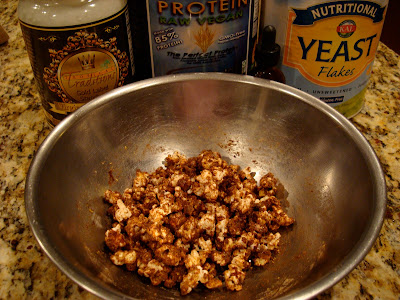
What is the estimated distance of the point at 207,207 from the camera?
30.7 inches

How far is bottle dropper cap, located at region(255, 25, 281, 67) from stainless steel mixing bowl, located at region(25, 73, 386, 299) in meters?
0.07

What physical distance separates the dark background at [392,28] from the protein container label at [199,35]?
4.08ft

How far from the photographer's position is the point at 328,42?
839 millimetres

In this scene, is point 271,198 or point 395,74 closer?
point 271,198

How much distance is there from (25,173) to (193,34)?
19.5 inches

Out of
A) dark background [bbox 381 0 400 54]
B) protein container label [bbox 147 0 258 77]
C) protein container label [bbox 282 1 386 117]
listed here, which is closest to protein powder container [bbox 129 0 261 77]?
protein container label [bbox 147 0 258 77]

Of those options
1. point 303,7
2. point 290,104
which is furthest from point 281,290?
point 303,7

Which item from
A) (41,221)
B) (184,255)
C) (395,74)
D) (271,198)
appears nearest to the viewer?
(41,221)

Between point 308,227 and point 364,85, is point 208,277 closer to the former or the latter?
point 308,227

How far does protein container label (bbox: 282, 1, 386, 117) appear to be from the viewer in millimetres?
800

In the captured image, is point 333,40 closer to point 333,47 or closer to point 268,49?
point 333,47

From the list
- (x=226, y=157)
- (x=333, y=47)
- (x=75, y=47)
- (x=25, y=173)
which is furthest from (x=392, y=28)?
(x=25, y=173)

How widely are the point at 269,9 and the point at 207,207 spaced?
18.1 inches

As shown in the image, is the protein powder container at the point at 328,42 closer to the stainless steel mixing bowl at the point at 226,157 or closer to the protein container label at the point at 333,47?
the protein container label at the point at 333,47
